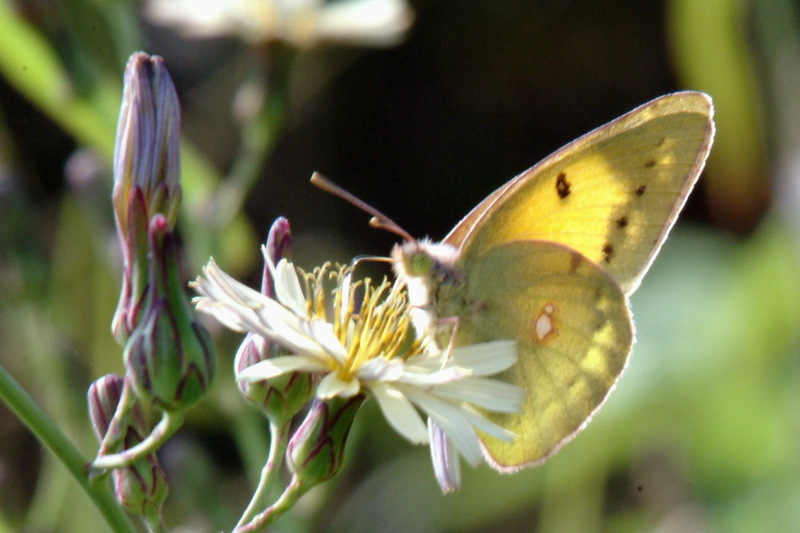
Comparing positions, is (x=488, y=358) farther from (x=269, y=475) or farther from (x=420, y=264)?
(x=269, y=475)

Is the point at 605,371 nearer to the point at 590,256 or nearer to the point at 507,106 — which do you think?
the point at 590,256

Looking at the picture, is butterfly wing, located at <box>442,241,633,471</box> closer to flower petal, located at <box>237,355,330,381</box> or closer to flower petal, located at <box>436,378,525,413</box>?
flower petal, located at <box>436,378,525,413</box>

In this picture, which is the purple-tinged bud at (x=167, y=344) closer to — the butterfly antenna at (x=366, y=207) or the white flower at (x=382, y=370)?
the white flower at (x=382, y=370)

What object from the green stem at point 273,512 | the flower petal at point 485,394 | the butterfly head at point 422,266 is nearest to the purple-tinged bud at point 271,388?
the green stem at point 273,512

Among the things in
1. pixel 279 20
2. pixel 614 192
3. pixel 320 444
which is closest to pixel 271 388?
pixel 320 444

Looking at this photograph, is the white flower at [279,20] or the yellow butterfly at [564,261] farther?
the white flower at [279,20]

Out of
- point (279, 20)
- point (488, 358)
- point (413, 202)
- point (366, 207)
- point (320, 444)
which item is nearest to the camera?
point (320, 444)

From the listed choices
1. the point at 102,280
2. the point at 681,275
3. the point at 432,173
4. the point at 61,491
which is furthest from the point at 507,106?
the point at 61,491
